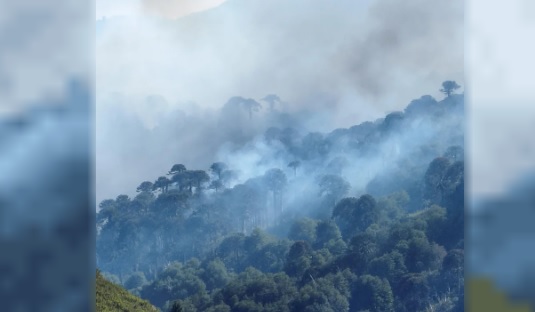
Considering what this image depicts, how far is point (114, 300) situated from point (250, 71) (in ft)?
25.6

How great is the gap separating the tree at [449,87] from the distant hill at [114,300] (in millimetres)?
8475

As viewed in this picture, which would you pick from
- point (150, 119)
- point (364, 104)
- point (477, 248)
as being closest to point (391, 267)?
point (364, 104)

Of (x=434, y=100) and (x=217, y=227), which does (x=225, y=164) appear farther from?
(x=434, y=100)

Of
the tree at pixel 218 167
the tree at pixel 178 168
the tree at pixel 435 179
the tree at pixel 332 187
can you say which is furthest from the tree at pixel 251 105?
the tree at pixel 435 179

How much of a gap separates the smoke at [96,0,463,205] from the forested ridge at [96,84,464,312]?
31 cm

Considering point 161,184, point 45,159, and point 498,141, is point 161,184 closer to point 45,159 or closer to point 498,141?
point 498,141

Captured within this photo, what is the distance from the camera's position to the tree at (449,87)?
16.5m

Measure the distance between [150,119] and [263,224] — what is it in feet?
9.68

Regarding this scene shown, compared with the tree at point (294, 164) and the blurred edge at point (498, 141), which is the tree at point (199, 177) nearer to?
the tree at point (294, 164)

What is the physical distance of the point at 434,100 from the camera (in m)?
16.7

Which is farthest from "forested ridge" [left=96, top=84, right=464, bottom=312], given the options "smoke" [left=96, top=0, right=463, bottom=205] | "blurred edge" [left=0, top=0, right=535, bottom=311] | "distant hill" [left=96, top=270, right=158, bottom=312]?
"blurred edge" [left=0, top=0, right=535, bottom=311]

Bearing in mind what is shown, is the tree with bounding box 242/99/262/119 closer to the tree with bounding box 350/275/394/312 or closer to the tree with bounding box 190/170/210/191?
the tree with bounding box 190/170/210/191

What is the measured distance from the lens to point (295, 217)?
16719 millimetres

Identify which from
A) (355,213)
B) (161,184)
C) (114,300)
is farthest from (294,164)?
(114,300)
